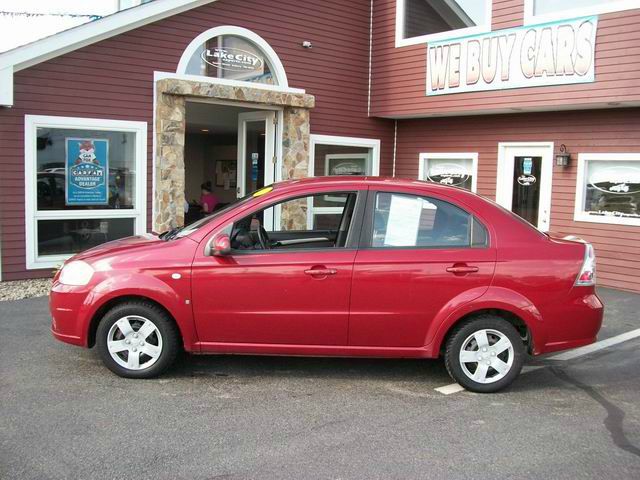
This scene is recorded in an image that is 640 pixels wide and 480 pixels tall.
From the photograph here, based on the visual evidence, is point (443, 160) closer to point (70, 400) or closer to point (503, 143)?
point (503, 143)

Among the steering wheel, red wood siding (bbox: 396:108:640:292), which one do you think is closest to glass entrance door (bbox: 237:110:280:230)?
red wood siding (bbox: 396:108:640:292)

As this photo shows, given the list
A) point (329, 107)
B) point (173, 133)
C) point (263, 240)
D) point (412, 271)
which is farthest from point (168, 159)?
point (412, 271)

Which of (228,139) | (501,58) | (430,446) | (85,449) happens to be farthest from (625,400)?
(228,139)

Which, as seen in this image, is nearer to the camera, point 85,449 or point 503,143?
point 85,449

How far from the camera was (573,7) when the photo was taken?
9016 millimetres

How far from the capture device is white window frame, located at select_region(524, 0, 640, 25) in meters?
8.44

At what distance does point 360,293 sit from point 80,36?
605cm

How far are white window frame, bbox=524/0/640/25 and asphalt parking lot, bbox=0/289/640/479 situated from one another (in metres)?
5.21

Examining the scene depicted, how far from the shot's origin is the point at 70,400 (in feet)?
14.9

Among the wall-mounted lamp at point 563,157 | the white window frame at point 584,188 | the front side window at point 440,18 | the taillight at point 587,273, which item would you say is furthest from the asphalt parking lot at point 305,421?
the front side window at point 440,18

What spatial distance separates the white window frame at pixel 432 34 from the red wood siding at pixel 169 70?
2.26ft

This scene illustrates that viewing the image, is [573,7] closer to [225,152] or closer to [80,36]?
[80,36]

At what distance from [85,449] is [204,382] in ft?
4.45

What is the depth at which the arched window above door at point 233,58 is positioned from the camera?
32.1 ft
